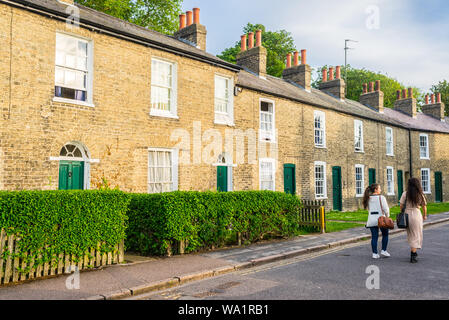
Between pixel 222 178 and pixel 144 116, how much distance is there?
4.45 m

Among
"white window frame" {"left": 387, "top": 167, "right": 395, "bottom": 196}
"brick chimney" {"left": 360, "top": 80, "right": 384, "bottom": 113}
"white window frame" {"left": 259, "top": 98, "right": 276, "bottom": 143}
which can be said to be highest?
"brick chimney" {"left": 360, "top": 80, "right": 384, "bottom": 113}

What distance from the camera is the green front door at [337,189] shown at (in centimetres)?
2295

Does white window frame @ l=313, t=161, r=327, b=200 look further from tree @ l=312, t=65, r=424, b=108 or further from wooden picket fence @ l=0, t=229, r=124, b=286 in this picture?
tree @ l=312, t=65, r=424, b=108

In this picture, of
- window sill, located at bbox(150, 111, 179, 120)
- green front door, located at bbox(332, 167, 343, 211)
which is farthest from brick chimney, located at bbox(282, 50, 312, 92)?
window sill, located at bbox(150, 111, 179, 120)

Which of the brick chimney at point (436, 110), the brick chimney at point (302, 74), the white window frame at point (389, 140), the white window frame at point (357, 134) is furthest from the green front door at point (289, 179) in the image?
the brick chimney at point (436, 110)

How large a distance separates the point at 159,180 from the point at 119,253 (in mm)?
5280

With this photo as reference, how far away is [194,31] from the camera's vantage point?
Answer: 692 inches

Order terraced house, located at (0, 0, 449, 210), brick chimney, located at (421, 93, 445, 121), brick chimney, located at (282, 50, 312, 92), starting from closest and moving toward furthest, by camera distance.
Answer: terraced house, located at (0, 0, 449, 210) < brick chimney, located at (282, 50, 312, 92) < brick chimney, located at (421, 93, 445, 121)

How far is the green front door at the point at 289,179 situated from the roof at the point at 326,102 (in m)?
3.52

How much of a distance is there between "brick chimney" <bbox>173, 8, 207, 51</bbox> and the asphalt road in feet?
A: 38.5

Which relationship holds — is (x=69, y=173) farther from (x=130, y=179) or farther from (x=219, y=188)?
(x=219, y=188)

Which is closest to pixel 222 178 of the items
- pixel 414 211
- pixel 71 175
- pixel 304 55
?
pixel 71 175

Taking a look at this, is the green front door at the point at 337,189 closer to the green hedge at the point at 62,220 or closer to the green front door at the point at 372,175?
the green front door at the point at 372,175

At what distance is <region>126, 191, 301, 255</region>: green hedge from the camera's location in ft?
28.9
